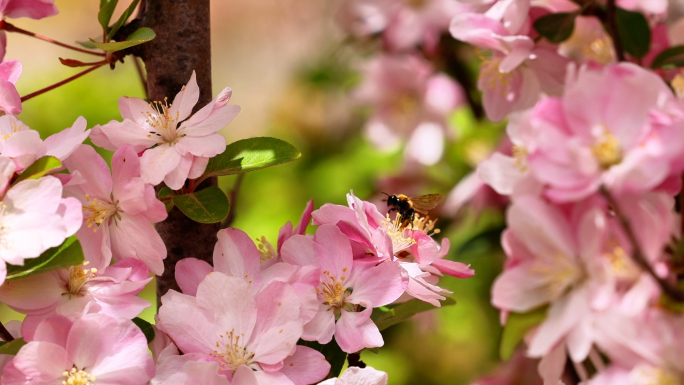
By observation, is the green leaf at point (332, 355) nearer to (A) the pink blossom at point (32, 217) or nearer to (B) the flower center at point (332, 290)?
(B) the flower center at point (332, 290)

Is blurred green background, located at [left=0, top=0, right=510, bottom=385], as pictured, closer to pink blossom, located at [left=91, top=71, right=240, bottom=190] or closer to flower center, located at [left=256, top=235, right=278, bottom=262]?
flower center, located at [left=256, top=235, right=278, bottom=262]

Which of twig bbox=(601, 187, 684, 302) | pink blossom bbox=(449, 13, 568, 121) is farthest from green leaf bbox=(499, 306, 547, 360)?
pink blossom bbox=(449, 13, 568, 121)

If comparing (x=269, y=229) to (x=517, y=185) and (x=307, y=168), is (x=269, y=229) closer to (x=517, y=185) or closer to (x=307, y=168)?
(x=307, y=168)

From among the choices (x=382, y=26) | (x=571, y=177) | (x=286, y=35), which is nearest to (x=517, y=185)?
(x=571, y=177)

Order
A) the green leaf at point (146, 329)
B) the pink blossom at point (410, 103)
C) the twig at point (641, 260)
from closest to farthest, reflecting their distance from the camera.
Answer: the twig at point (641, 260) → the green leaf at point (146, 329) → the pink blossom at point (410, 103)

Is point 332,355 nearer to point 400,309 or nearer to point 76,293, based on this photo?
point 400,309

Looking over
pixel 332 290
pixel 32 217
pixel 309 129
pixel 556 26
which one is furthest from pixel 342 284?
pixel 309 129

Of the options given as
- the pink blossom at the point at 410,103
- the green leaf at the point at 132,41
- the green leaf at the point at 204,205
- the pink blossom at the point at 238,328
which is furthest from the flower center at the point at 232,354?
the pink blossom at the point at 410,103
